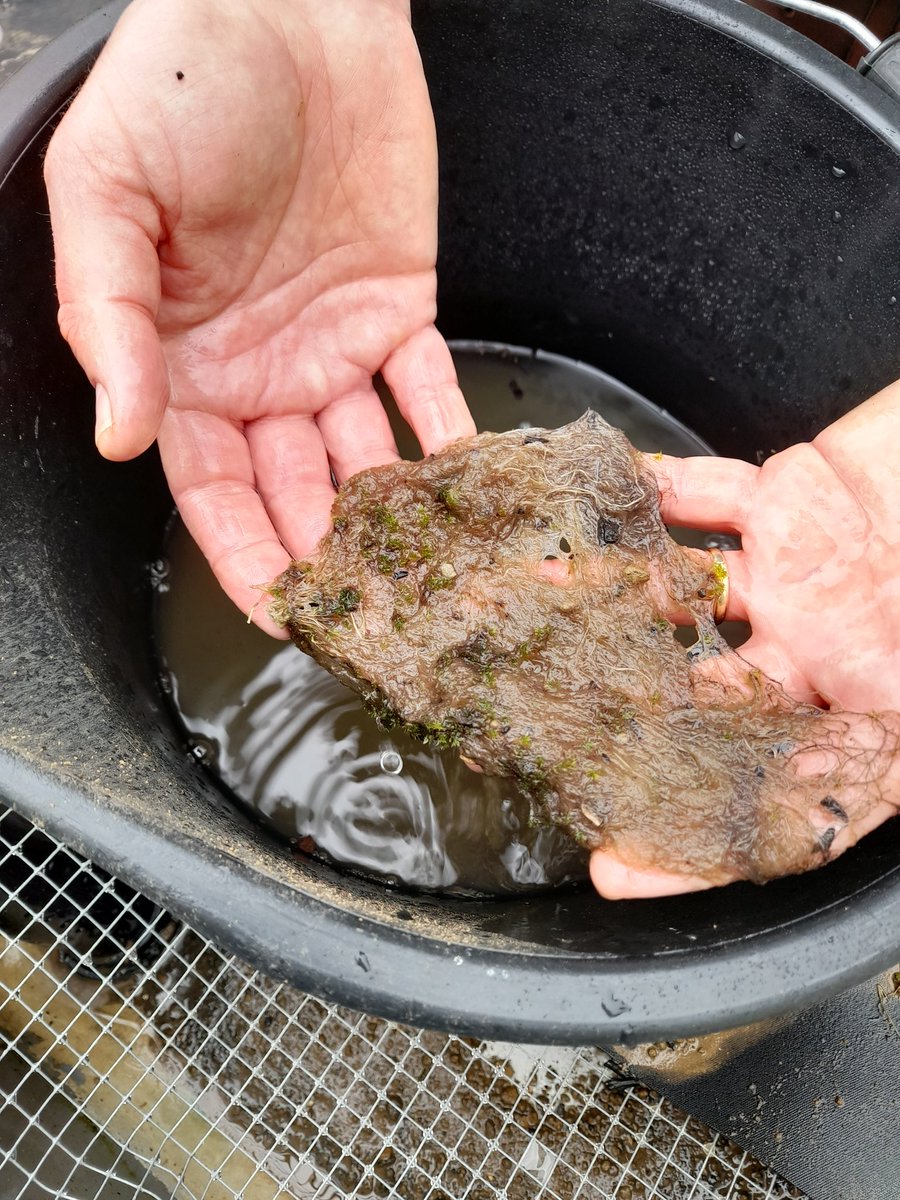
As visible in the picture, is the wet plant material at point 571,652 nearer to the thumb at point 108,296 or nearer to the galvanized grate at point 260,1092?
the thumb at point 108,296

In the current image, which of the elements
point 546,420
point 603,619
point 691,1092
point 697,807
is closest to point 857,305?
point 546,420

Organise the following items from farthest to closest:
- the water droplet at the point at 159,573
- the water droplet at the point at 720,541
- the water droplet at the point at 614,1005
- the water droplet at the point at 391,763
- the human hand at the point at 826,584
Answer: the water droplet at the point at 720,541, the water droplet at the point at 159,573, the water droplet at the point at 391,763, the human hand at the point at 826,584, the water droplet at the point at 614,1005

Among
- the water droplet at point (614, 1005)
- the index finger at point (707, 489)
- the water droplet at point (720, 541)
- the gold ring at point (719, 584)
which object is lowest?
the water droplet at point (720, 541)

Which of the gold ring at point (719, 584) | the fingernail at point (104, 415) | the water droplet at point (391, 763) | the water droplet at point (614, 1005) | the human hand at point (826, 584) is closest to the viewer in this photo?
the water droplet at point (614, 1005)

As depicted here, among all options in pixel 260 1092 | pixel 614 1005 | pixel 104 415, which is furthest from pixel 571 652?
pixel 260 1092

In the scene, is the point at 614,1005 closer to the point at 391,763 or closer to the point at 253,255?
the point at 391,763

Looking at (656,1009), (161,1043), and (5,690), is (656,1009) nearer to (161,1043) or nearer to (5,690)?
(5,690)

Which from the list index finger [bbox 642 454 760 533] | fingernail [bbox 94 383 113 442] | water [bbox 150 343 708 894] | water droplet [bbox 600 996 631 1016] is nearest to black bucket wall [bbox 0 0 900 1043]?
water droplet [bbox 600 996 631 1016]

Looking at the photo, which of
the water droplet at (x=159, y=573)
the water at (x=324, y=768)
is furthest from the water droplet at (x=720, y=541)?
the water droplet at (x=159, y=573)
